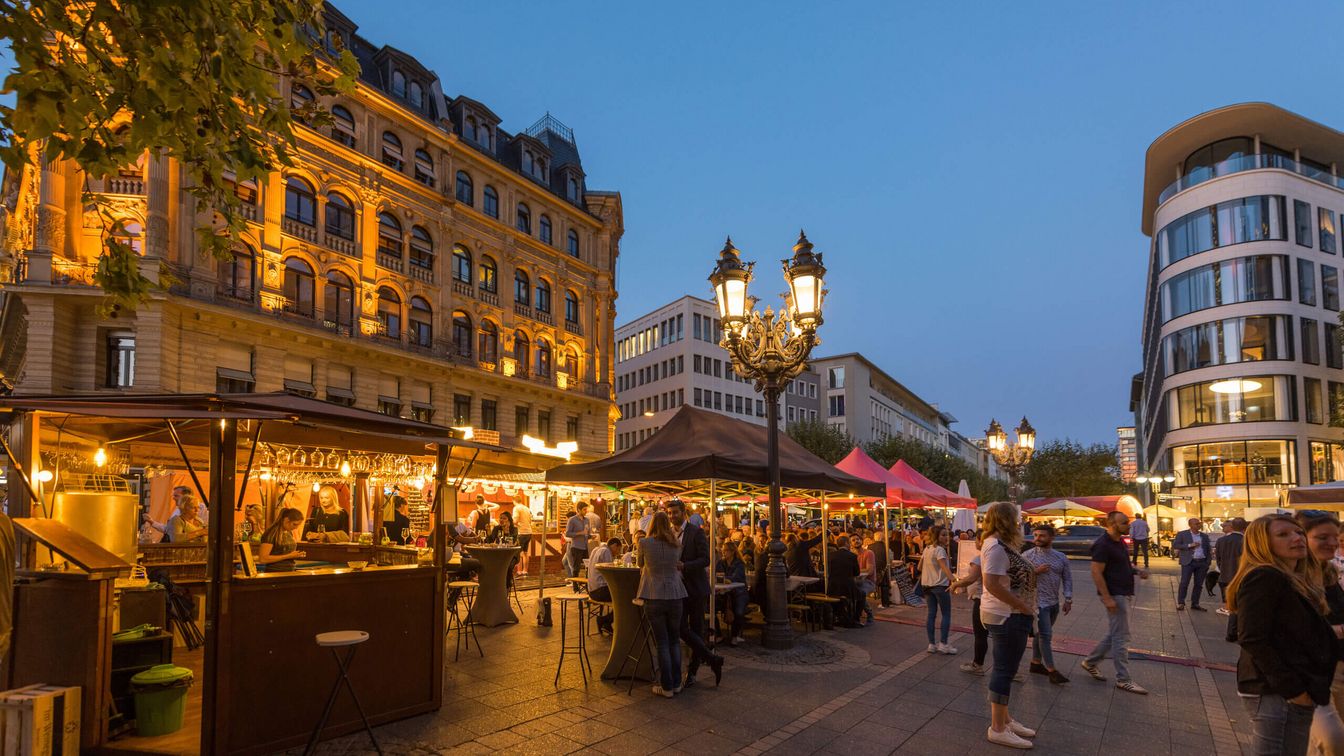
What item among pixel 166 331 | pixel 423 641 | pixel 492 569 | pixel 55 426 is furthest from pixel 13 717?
pixel 166 331

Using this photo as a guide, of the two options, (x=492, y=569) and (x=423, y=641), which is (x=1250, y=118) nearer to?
(x=492, y=569)

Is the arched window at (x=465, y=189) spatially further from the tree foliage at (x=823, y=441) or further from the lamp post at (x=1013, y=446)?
the tree foliage at (x=823, y=441)

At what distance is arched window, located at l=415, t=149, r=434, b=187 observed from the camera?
32156 mm

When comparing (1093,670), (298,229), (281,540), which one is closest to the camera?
(1093,670)

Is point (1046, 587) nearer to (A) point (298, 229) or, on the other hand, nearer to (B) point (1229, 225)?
(A) point (298, 229)

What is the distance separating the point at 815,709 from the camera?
288 inches

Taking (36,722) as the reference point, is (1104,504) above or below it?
below

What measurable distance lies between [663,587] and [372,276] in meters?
25.7

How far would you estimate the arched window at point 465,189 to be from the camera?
34125 millimetres

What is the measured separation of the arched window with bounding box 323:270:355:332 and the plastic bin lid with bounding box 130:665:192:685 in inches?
946

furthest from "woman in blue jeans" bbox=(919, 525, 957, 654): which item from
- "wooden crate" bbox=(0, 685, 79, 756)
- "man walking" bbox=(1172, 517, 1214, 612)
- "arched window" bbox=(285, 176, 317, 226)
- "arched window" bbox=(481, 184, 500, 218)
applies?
"arched window" bbox=(481, 184, 500, 218)

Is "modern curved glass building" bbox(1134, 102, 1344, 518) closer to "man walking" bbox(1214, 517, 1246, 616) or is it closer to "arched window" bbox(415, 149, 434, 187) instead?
"man walking" bbox(1214, 517, 1246, 616)

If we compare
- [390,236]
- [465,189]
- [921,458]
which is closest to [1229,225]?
[921,458]

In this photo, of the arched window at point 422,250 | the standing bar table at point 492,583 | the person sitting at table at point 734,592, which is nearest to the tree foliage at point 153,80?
the standing bar table at point 492,583
